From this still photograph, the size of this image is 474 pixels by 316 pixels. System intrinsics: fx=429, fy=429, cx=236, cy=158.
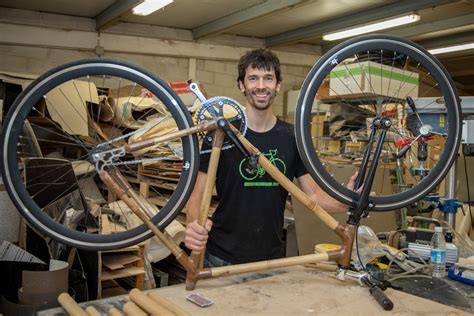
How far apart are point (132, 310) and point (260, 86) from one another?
0.96 m

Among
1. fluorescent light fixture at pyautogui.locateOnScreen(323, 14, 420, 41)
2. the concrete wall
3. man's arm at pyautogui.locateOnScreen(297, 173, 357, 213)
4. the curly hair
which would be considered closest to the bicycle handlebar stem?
man's arm at pyautogui.locateOnScreen(297, 173, 357, 213)

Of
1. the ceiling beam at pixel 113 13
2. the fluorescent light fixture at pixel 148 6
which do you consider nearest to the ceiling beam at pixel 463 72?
the fluorescent light fixture at pixel 148 6

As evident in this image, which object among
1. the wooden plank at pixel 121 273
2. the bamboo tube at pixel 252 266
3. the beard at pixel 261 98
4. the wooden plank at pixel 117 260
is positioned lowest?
the wooden plank at pixel 121 273

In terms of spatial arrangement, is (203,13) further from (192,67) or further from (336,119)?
(336,119)

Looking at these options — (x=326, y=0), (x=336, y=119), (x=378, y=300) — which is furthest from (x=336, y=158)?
(x=378, y=300)

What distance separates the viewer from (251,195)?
5.94 ft

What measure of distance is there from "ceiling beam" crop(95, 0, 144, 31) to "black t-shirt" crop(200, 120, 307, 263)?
3.10m

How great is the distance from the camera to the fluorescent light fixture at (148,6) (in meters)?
4.43

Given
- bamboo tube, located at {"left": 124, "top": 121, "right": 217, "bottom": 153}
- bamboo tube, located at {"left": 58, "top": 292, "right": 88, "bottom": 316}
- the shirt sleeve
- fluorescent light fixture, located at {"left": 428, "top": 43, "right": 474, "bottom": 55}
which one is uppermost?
fluorescent light fixture, located at {"left": 428, "top": 43, "right": 474, "bottom": 55}

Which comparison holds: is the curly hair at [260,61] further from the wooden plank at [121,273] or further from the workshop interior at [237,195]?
the wooden plank at [121,273]

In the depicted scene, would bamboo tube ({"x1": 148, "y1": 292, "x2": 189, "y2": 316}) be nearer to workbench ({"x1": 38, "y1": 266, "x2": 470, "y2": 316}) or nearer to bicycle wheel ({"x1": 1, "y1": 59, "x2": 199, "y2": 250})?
workbench ({"x1": 38, "y1": 266, "x2": 470, "y2": 316})

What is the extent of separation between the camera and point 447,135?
5.60 ft

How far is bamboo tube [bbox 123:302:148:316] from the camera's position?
1.20 meters

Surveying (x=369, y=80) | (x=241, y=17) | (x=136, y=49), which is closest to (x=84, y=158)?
(x=369, y=80)
